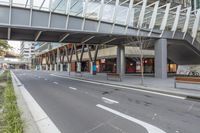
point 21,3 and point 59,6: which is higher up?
point 59,6

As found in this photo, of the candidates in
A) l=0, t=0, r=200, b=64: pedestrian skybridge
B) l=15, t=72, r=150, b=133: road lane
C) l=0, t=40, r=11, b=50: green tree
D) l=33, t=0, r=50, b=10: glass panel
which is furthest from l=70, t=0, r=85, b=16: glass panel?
l=15, t=72, r=150, b=133: road lane

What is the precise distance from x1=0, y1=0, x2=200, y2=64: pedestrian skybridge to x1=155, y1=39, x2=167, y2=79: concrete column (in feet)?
3.27

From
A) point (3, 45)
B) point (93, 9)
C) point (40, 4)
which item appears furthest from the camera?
point (93, 9)

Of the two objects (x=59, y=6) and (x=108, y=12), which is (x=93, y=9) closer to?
(x=108, y=12)

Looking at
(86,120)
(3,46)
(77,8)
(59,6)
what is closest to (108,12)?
(77,8)

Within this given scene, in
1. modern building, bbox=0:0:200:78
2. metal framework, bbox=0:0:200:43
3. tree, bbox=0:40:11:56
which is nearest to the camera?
modern building, bbox=0:0:200:78

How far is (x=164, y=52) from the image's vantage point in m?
29.1

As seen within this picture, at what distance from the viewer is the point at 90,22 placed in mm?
24531

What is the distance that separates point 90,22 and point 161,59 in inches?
438

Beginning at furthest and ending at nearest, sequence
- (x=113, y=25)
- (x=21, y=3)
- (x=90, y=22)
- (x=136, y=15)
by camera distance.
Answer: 1. (x=136, y=15)
2. (x=113, y=25)
3. (x=90, y=22)
4. (x=21, y=3)

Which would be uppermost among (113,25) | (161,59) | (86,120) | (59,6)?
(59,6)

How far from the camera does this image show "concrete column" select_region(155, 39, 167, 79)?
2888cm

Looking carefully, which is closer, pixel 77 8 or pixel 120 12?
pixel 77 8

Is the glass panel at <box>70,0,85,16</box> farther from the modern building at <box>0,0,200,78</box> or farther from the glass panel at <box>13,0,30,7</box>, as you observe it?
the glass panel at <box>13,0,30,7</box>
